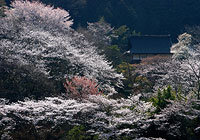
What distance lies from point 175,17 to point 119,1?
22.6ft

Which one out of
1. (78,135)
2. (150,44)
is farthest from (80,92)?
(150,44)

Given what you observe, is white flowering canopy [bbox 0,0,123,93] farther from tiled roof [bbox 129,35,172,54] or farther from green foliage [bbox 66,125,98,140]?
tiled roof [bbox 129,35,172,54]

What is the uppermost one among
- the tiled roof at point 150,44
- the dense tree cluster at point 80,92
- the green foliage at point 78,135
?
the tiled roof at point 150,44

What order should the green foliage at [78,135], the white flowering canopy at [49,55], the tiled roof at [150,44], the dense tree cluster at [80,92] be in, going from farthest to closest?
1. the tiled roof at [150,44]
2. the white flowering canopy at [49,55]
3. the green foliage at [78,135]
4. the dense tree cluster at [80,92]

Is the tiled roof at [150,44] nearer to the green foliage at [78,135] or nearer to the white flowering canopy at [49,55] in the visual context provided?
the white flowering canopy at [49,55]

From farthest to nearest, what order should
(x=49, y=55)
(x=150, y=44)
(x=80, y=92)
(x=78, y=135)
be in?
(x=150, y=44)
(x=49, y=55)
(x=80, y=92)
(x=78, y=135)

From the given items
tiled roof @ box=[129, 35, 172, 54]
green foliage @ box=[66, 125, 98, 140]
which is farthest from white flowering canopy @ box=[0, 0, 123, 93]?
tiled roof @ box=[129, 35, 172, 54]

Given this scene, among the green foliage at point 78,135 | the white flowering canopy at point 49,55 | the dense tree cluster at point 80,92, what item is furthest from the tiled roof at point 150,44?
the green foliage at point 78,135

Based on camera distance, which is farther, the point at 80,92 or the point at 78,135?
the point at 80,92

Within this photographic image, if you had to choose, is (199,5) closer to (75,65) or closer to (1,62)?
(75,65)

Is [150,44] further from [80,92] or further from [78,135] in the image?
[78,135]

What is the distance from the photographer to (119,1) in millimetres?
35531

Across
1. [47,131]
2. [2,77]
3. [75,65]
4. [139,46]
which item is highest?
[139,46]

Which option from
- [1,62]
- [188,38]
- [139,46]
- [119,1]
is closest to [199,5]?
[119,1]
